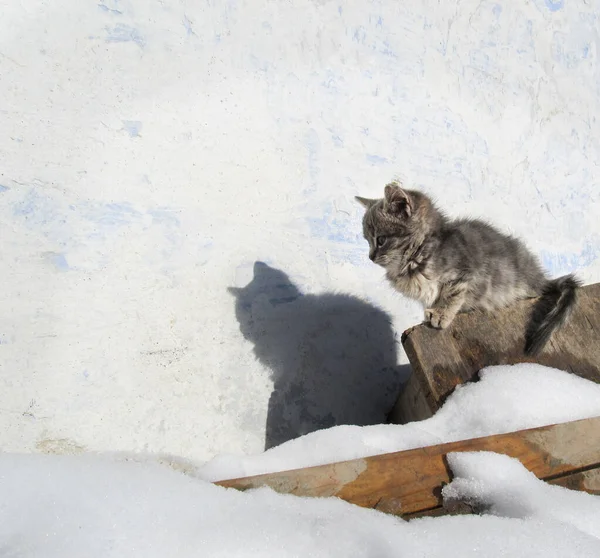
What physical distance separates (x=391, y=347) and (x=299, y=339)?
494mm

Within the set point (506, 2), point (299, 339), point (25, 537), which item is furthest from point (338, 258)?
point (25, 537)

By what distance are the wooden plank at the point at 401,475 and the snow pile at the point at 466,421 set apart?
0.08 meters

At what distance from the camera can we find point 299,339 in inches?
103

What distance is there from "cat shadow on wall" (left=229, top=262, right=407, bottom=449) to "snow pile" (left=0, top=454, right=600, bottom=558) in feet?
4.30

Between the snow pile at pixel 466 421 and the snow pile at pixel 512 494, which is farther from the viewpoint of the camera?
the snow pile at pixel 466 421

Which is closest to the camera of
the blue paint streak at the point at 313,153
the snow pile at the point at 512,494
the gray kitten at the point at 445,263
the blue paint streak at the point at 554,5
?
the snow pile at the point at 512,494

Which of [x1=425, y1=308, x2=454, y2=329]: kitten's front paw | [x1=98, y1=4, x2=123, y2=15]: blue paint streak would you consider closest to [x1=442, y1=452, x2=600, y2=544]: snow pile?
[x1=425, y1=308, x2=454, y2=329]: kitten's front paw

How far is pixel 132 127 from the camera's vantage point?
7.74ft

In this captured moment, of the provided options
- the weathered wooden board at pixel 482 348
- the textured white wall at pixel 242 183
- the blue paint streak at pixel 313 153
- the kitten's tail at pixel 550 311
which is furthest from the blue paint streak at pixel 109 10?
the kitten's tail at pixel 550 311

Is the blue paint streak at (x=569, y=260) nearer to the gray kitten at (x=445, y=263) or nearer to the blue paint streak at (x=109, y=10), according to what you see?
the gray kitten at (x=445, y=263)

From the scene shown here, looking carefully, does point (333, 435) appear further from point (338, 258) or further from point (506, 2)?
point (506, 2)

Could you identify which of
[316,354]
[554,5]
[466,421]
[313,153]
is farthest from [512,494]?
[554,5]

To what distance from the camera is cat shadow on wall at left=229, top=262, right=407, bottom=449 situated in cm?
250

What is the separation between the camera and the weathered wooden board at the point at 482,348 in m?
1.96
